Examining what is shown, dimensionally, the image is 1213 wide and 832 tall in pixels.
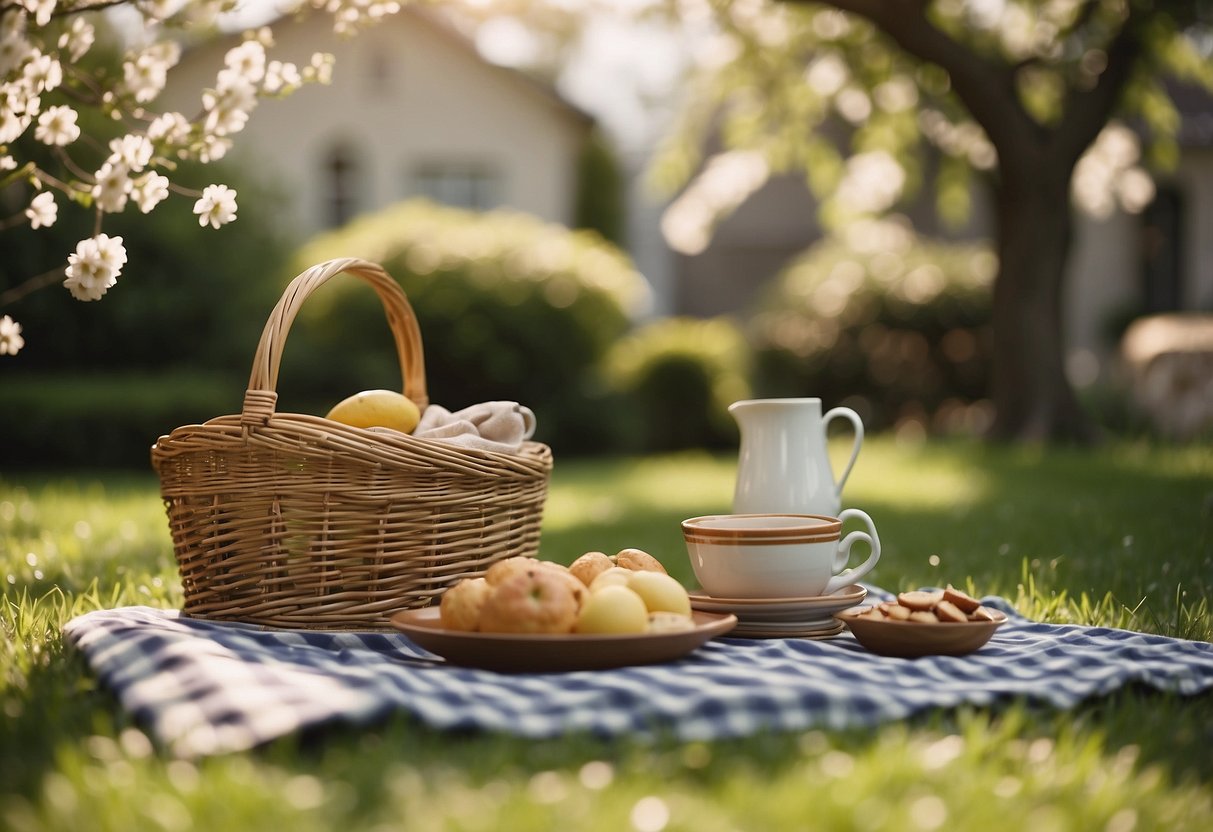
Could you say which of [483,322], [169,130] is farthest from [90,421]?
[169,130]

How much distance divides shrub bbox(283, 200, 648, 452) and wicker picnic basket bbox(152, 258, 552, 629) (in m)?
7.98

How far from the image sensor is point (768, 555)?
7.97 ft

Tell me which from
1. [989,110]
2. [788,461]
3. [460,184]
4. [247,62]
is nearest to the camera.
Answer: [247,62]

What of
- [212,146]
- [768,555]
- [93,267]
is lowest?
[768,555]

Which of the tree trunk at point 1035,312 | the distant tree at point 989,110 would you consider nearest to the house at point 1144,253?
the distant tree at point 989,110

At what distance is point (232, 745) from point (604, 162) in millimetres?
18120

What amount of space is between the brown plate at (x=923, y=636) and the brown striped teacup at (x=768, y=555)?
14 centimetres

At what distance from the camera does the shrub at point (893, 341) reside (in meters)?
11.7

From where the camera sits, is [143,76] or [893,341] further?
[893,341]

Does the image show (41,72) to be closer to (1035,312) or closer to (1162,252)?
(1035,312)

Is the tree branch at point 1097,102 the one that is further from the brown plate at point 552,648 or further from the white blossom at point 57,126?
the white blossom at point 57,126

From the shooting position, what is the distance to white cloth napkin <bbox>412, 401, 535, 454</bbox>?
2.74 m

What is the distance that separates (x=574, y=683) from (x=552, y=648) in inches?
3.6

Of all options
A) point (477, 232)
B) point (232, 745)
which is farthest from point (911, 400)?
point (232, 745)
